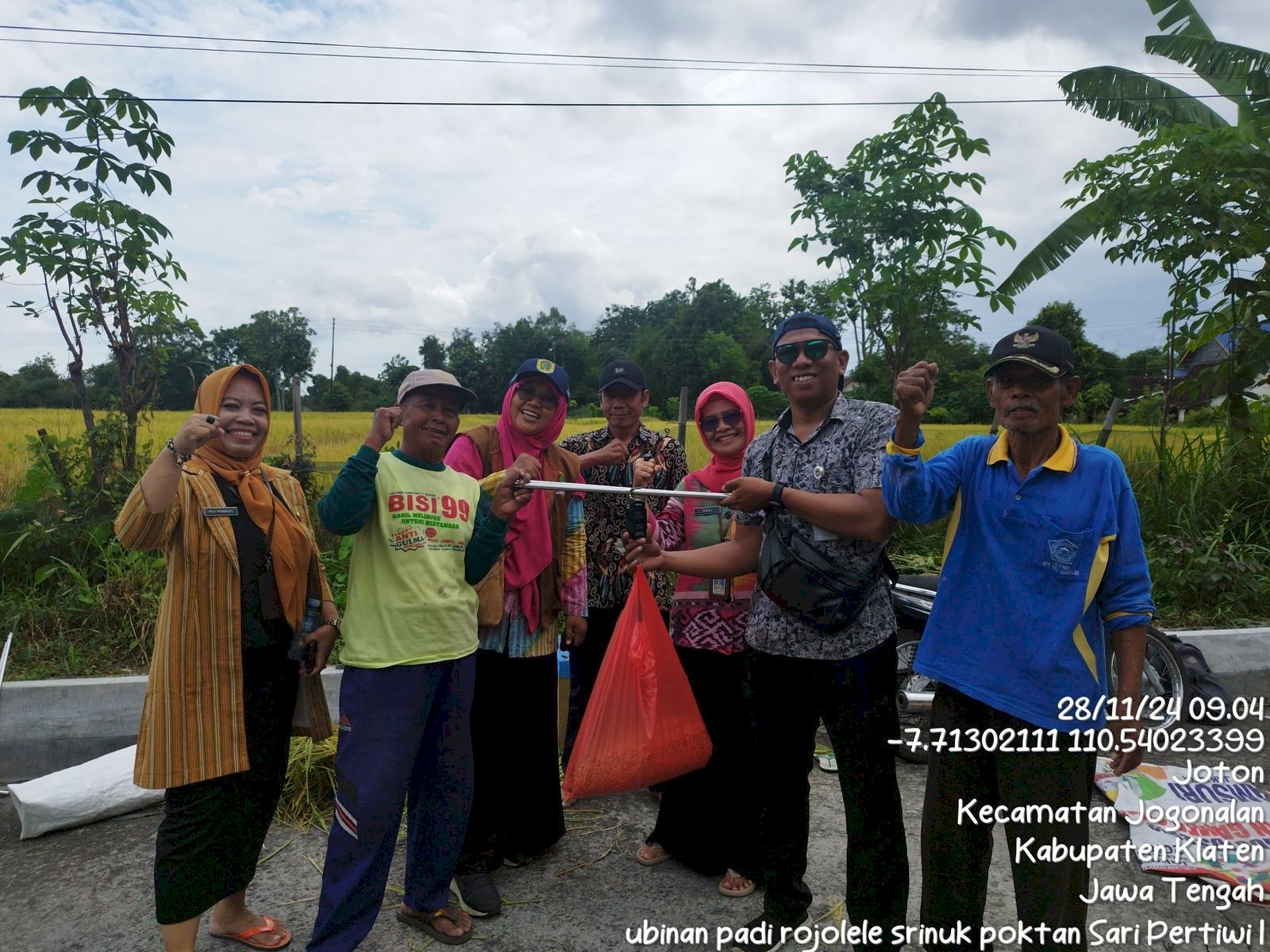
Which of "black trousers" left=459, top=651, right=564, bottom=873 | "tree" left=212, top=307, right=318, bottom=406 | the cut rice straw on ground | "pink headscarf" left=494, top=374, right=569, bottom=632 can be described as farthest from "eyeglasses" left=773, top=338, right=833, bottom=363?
"tree" left=212, top=307, right=318, bottom=406

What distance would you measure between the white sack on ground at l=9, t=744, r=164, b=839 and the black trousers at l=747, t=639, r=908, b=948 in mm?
2488

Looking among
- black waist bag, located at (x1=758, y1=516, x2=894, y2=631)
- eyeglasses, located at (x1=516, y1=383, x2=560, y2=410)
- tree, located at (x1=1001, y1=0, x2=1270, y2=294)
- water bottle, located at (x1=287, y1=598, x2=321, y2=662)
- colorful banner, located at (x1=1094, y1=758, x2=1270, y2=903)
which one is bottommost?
colorful banner, located at (x1=1094, y1=758, x2=1270, y2=903)

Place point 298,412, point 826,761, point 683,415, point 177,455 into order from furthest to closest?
1. point 683,415
2. point 298,412
3. point 826,761
4. point 177,455

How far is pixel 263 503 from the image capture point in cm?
247

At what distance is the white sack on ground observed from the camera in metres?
3.22

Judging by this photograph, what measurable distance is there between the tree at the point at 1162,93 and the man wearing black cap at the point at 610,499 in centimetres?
523

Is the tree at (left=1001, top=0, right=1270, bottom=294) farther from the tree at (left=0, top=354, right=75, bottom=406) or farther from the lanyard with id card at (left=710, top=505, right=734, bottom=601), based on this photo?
the tree at (left=0, top=354, right=75, bottom=406)

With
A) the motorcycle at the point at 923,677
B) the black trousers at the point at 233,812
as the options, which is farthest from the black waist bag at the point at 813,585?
the motorcycle at the point at 923,677

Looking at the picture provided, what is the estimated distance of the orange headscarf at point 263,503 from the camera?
7.88 ft

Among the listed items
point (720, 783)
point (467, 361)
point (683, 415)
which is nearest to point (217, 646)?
point (720, 783)

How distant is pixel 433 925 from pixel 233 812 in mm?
758

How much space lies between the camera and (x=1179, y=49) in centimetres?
756

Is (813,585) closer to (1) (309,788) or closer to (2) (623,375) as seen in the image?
(2) (623,375)

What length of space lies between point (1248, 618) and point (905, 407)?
5428 millimetres
